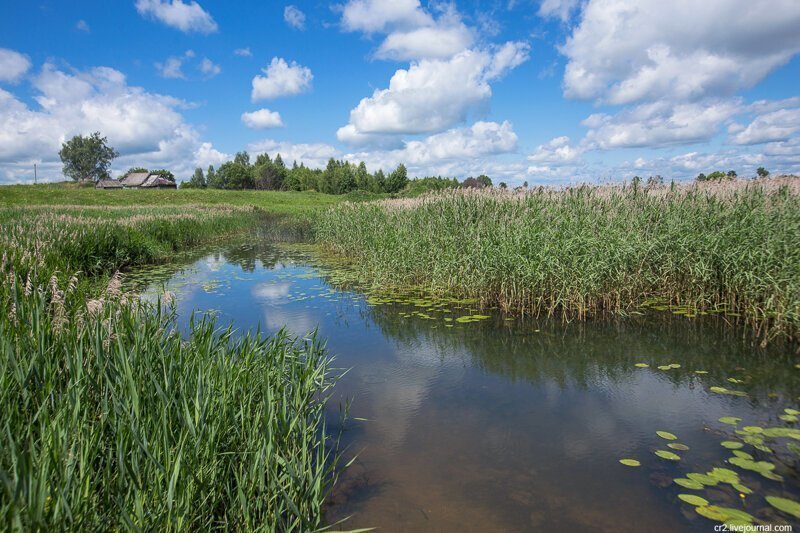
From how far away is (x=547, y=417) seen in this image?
5027mm

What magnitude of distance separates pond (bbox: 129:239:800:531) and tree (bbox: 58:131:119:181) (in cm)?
9887

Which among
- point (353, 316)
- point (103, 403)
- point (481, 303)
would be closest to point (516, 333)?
point (481, 303)

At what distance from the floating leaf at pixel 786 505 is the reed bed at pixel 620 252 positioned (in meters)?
4.02

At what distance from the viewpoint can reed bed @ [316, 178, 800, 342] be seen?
24.4ft

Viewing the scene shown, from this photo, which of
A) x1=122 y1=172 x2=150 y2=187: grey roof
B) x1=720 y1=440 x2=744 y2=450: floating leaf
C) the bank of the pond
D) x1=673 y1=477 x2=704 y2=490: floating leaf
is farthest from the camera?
x1=122 y1=172 x2=150 y2=187: grey roof

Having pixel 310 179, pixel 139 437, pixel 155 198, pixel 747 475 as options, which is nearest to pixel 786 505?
pixel 747 475

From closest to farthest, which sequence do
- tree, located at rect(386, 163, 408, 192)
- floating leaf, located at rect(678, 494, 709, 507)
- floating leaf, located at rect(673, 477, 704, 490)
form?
floating leaf, located at rect(678, 494, 709, 507) → floating leaf, located at rect(673, 477, 704, 490) → tree, located at rect(386, 163, 408, 192)

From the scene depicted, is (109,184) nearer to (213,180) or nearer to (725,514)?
(213,180)

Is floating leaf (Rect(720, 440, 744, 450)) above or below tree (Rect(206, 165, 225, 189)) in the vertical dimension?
below

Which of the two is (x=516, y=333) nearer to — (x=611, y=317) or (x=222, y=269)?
(x=611, y=317)

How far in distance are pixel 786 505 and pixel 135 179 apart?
101 m

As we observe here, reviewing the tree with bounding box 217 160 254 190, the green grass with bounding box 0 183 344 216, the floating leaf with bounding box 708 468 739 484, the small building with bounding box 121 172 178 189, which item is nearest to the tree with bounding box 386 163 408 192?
the green grass with bounding box 0 183 344 216

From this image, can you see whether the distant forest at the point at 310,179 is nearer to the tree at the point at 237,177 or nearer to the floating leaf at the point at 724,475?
the tree at the point at 237,177

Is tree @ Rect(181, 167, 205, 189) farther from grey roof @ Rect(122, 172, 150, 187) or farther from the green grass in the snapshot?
the green grass
